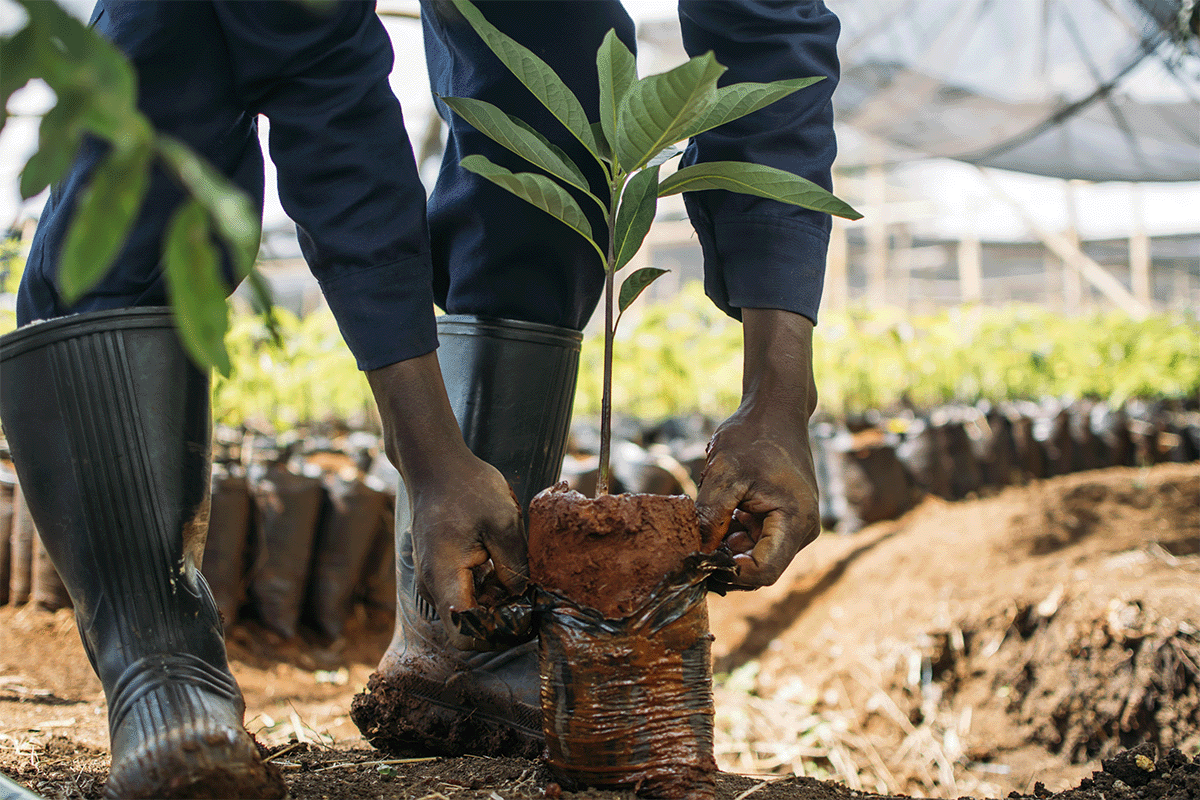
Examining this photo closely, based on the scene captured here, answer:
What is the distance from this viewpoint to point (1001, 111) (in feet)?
13.1

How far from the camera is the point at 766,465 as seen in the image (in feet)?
3.38

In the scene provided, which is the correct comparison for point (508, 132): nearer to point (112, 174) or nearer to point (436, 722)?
point (112, 174)

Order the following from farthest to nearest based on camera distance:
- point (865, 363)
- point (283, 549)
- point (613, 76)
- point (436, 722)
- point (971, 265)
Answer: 1. point (971, 265)
2. point (865, 363)
3. point (283, 549)
4. point (436, 722)
5. point (613, 76)

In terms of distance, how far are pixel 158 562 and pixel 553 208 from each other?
631 mm

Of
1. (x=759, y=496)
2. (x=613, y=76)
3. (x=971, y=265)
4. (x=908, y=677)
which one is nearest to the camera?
(x=613, y=76)

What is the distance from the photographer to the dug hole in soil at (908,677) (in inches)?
53.5

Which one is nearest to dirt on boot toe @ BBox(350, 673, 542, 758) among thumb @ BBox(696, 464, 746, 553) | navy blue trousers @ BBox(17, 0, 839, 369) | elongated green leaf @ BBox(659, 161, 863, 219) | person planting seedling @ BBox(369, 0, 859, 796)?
person planting seedling @ BBox(369, 0, 859, 796)

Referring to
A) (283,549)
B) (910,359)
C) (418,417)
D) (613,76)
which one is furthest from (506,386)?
(910,359)

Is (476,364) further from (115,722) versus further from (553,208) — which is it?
(115,722)

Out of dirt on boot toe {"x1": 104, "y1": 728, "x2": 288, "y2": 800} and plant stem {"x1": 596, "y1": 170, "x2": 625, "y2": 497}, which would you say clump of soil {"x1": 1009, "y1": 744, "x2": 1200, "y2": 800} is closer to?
plant stem {"x1": 596, "y1": 170, "x2": 625, "y2": 497}

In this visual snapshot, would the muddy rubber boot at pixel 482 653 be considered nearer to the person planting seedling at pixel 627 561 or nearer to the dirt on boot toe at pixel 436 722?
the dirt on boot toe at pixel 436 722

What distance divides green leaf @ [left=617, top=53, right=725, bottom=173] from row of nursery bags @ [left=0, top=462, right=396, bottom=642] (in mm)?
1967

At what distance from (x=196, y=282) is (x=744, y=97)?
0.68m

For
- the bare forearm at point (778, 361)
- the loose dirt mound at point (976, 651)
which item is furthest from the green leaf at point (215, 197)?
the loose dirt mound at point (976, 651)
